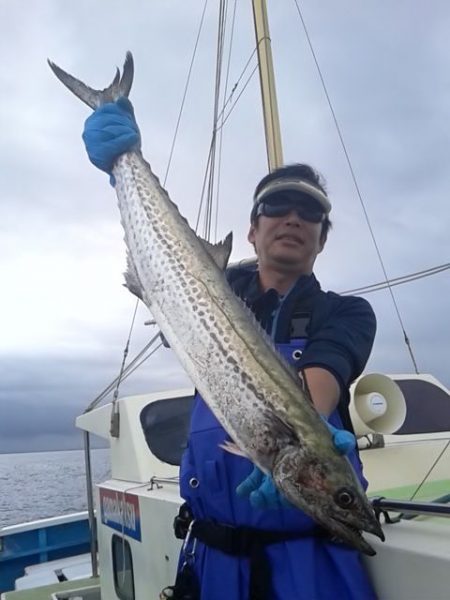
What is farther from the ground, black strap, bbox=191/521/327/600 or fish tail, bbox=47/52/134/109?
fish tail, bbox=47/52/134/109

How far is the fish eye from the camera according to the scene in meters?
1.82

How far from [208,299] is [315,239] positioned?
61 centimetres

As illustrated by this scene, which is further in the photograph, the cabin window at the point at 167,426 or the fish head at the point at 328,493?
the cabin window at the point at 167,426

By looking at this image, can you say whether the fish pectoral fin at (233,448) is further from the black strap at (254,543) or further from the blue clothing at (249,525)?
the black strap at (254,543)

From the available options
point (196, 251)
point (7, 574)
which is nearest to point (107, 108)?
point (196, 251)

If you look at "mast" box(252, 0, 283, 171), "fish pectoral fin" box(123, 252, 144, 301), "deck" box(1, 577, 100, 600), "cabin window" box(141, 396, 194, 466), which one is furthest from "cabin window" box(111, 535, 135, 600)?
"mast" box(252, 0, 283, 171)

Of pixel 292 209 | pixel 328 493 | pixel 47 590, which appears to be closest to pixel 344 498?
pixel 328 493

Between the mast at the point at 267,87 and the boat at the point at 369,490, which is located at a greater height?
the mast at the point at 267,87

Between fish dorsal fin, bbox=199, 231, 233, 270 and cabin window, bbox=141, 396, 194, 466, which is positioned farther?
cabin window, bbox=141, 396, 194, 466

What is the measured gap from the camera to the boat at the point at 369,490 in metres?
1.95

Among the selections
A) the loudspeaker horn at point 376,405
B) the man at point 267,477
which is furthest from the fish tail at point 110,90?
the loudspeaker horn at point 376,405

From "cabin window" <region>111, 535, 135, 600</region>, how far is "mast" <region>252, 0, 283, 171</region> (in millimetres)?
3362

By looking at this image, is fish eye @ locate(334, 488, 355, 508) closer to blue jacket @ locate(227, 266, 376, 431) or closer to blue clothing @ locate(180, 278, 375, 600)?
blue clothing @ locate(180, 278, 375, 600)

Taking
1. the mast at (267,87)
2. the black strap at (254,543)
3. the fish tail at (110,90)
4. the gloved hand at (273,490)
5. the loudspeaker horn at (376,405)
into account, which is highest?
the mast at (267,87)
